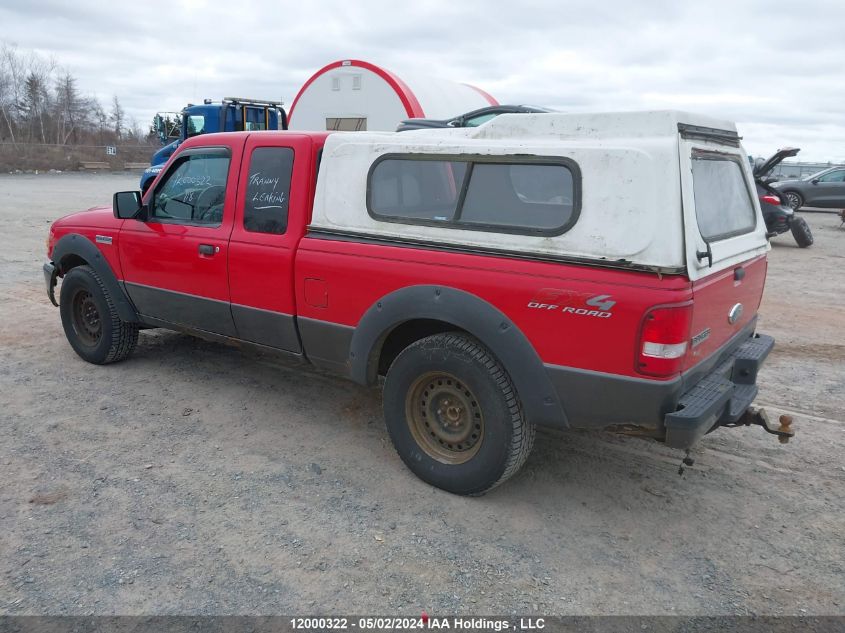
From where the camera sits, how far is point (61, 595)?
2.77 metres

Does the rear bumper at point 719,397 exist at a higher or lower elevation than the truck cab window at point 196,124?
lower

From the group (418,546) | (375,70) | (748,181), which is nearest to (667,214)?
(748,181)

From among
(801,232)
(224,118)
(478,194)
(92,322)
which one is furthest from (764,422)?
(224,118)

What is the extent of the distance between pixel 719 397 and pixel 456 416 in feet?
4.31

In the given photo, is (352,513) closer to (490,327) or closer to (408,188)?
(490,327)

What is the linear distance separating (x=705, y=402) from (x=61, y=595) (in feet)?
9.64

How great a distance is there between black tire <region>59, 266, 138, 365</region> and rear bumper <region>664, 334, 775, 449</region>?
14.1ft

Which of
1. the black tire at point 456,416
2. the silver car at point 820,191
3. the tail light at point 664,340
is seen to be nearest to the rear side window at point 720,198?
the tail light at point 664,340

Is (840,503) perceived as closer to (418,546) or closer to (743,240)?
(743,240)

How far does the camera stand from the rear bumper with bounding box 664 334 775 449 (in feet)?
9.43

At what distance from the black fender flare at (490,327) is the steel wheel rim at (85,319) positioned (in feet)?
10.3

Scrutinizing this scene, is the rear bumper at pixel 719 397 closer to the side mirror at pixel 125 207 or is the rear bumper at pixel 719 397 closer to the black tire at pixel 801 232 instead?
the side mirror at pixel 125 207

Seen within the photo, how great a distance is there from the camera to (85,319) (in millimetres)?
5566

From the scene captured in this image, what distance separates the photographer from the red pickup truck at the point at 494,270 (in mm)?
2891
